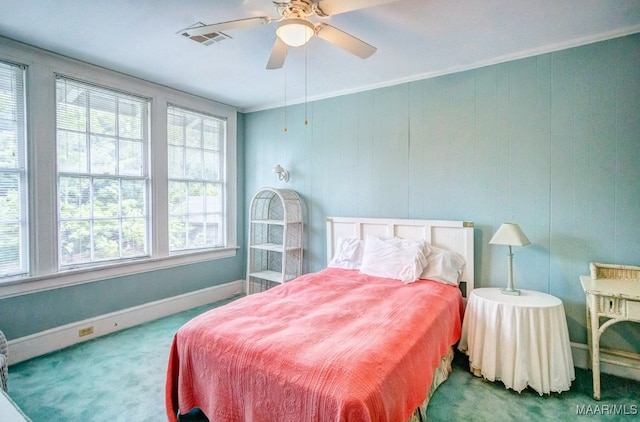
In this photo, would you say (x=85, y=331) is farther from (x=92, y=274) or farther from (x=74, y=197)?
(x=74, y=197)

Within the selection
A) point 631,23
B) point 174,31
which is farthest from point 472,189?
point 174,31

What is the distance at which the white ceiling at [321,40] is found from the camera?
2227 mm

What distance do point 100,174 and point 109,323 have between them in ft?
5.00

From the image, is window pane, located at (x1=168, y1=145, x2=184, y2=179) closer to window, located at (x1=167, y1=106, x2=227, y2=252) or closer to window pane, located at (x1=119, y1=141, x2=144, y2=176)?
window, located at (x1=167, y1=106, x2=227, y2=252)

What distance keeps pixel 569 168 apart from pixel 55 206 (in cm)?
452

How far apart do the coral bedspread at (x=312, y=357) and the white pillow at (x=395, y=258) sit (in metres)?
0.42

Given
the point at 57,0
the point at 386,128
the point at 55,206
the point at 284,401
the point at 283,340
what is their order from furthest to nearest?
the point at 386,128
the point at 55,206
the point at 57,0
the point at 283,340
the point at 284,401

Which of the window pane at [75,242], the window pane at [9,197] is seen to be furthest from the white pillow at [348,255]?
the window pane at [9,197]

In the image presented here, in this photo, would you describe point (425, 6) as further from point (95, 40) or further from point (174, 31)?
point (95, 40)

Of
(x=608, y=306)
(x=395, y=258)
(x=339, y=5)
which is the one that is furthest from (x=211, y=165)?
(x=608, y=306)

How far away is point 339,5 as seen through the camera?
1.80 meters

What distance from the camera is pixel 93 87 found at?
3.29 metres

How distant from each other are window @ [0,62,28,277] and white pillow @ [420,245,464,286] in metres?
3.56

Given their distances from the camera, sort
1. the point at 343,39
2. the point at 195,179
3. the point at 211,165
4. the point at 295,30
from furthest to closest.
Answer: the point at 211,165, the point at 195,179, the point at 343,39, the point at 295,30
